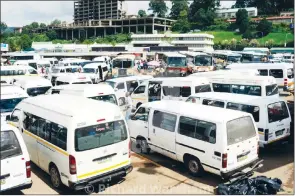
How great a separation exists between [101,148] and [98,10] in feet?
523

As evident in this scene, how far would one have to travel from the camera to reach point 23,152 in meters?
6.82

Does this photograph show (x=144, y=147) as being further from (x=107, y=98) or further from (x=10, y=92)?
(x=10, y=92)

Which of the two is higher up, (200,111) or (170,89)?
(170,89)

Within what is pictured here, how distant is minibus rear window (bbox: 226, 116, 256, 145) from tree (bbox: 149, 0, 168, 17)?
156 m

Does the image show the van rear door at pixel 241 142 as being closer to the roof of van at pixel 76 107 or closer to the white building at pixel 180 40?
the roof of van at pixel 76 107

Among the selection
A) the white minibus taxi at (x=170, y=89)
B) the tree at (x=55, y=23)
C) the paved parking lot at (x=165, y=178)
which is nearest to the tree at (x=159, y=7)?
the tree at (x=55, y=23)

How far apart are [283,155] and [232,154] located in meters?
3.27

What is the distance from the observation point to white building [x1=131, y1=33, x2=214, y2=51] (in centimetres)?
9331

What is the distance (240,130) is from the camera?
8078 mm

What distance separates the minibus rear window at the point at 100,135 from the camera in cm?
713

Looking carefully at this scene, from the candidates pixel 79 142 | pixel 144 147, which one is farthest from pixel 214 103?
pixel 79 142

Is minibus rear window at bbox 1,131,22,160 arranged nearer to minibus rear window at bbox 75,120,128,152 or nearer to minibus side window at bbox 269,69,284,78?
minibus rear window at bbox 75,120,128,152

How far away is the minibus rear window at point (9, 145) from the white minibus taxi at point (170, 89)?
354 inches

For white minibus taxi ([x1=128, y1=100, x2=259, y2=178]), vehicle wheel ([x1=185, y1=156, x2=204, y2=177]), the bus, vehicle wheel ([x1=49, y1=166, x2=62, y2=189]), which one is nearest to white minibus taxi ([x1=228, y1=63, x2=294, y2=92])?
the bus
